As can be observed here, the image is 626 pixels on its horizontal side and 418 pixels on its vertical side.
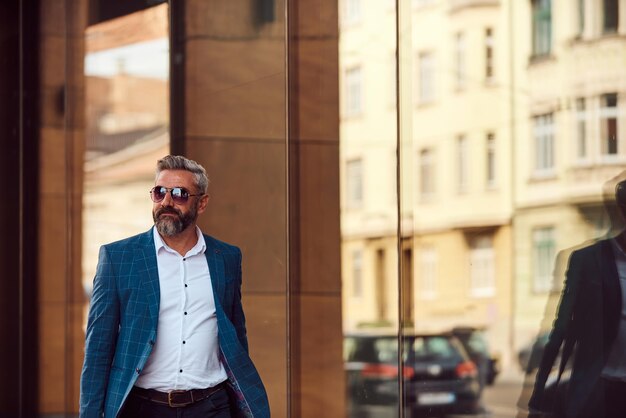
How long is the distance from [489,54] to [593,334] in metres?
1.66

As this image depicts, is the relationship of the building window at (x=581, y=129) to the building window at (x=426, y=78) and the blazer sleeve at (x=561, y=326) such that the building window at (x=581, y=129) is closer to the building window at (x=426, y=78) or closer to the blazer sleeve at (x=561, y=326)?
the blazer sleeve at (x=561, y=326)

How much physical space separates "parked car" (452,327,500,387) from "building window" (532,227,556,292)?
51cm

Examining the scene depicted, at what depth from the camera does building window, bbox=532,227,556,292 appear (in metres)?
6.82

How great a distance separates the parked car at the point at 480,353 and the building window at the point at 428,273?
35 centimetres

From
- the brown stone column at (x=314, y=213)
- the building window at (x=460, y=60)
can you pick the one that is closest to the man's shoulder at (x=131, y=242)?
the building window at (x=460, y=60)

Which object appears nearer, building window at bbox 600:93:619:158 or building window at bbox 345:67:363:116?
building window at bbox 600:93:619:158

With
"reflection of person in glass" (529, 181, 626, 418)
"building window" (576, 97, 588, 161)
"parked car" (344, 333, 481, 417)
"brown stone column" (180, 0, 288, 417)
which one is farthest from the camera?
"brown stone column" (180, 0, 288, 417)

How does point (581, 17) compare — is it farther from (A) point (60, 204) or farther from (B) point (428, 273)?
(A) point (60, 204)

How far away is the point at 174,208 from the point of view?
5.26m

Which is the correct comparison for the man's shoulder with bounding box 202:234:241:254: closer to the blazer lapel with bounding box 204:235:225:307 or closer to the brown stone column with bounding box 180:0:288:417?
the blazer lapel with bounding box 204:235:225:307

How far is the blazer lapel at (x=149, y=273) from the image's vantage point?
5.19m

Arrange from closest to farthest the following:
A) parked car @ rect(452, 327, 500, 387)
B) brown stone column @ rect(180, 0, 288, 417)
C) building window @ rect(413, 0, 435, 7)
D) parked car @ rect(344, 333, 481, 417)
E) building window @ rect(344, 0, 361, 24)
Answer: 1. parked car @ rect(452, 327, 500, 387)
2. parked car @ rect(344, 333, 481, 417)
3. building window @ rect(413, 0, 435, 7)
4. building window @ rect(344, 0, 361, 24)
5. brown stone column @ rect(180, 0, 288, 417)

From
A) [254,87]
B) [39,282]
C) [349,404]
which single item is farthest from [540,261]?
[39,282]

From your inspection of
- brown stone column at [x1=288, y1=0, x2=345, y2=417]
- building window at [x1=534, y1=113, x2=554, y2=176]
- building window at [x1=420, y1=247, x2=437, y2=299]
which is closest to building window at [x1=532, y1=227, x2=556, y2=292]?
building window at [x1=534, y1=113, x2=554, y2=176]
